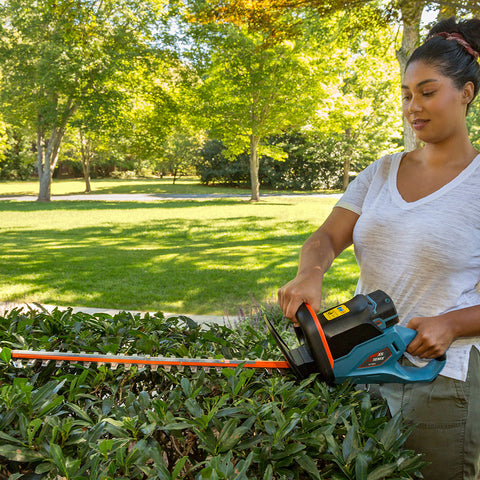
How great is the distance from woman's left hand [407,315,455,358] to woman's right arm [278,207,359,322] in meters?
0.30

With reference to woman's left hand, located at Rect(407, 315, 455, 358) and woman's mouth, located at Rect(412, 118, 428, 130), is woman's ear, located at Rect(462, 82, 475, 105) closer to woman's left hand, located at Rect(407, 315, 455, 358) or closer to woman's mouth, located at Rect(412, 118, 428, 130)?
woman's mouth, located at Rect(412, 118, 428, 130)

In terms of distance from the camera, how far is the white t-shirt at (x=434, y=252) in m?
1.47

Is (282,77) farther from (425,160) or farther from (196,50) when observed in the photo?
(425,160)

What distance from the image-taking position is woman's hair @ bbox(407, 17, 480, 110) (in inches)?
60.7

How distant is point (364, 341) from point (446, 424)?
334mm

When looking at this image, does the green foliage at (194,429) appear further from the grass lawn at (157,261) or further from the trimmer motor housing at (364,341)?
the grass lawn at (157,261)

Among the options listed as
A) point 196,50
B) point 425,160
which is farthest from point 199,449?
point 196,50

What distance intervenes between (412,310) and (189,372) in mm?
807

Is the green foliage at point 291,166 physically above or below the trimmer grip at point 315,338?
above

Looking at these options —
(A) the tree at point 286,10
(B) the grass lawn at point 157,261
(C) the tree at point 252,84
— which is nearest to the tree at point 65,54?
(C) the tree at point 252,84

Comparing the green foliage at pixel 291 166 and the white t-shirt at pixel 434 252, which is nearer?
the white t-shirt at pixel 434 252

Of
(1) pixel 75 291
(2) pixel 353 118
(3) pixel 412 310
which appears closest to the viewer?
(3) pixel 412 310

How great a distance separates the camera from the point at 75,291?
23.8 ft

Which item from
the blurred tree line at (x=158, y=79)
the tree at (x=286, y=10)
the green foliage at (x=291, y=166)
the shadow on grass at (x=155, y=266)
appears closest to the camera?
the tree at (x=286, y=10)
